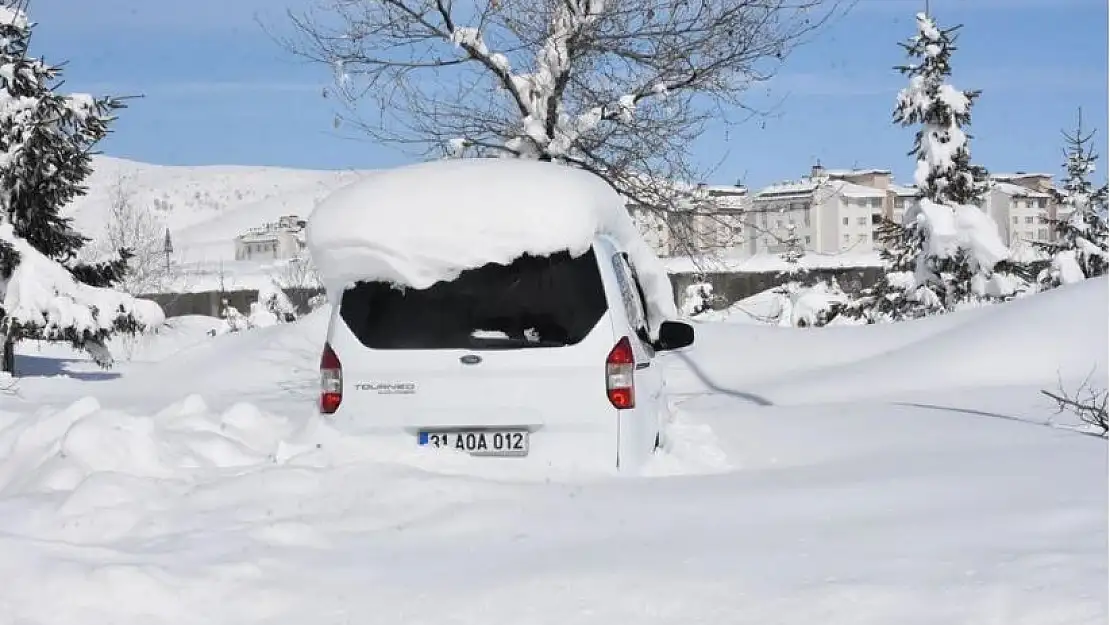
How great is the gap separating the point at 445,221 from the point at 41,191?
18.1 metres

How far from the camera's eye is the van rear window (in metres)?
6.47

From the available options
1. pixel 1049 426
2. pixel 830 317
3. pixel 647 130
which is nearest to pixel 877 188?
pixel 830 317

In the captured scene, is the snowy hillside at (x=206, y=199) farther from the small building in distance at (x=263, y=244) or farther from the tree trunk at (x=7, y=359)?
the tree trunk at (x=7, y=359)

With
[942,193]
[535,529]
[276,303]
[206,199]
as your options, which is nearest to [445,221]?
[535,529]

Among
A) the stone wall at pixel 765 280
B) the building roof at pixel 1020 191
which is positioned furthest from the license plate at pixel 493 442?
the building roof at pixel 1020 191

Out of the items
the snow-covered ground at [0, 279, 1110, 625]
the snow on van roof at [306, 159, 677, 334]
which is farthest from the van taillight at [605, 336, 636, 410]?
the snow on van roof at [306, 159, 677, 334]

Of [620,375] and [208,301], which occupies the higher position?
[620,375]

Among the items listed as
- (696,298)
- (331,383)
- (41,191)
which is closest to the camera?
(331,383)

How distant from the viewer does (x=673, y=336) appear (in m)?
8.06

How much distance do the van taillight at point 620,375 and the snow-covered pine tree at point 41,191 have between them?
16862 millimetres

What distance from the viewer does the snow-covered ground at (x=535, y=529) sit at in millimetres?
4402

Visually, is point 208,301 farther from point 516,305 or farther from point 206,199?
point 206,199

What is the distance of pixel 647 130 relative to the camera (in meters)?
18.0

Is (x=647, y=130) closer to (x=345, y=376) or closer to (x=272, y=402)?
(x=272, y=402)
